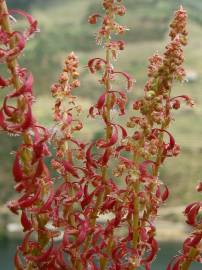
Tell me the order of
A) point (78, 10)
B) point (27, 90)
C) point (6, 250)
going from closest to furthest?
1. point (27, 90)
2. point (6, 250)
3. point (78, 10)

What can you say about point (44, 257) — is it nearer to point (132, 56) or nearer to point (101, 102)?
point (101, 102)

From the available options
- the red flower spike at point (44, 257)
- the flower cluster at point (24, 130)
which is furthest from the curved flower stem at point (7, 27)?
the red flower spike at point (44, 257)

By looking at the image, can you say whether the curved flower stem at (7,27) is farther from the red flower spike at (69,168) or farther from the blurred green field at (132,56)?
the blurred green field at (132,56)

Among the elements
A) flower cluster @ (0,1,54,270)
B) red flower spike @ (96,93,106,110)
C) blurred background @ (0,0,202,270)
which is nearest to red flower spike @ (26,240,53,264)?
flower cluster @ (0,1,54,270)

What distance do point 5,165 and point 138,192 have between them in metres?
1.13

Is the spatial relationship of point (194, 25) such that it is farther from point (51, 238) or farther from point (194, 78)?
point (51, 238)

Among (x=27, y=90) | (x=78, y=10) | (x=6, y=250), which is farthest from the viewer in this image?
(x=78, y=10)

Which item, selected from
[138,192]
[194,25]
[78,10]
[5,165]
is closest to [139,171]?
[138,192]

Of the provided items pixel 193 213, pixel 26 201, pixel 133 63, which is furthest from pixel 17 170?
pixel 133 63

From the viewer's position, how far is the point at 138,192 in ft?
1.35

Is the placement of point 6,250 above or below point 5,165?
below

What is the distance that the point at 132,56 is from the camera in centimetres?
156

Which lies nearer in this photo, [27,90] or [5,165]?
[27,90]

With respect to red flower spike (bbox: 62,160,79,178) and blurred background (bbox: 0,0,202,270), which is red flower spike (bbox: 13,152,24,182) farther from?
blurred background (bbox: 0,0,202,270)
